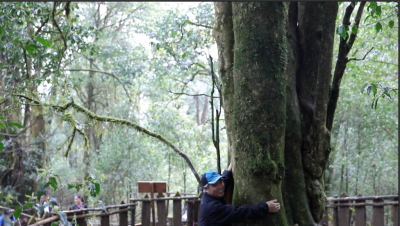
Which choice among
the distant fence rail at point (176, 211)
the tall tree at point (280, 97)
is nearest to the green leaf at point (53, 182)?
the tall tree at point (280, 97)

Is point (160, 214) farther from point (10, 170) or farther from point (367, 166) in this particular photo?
point (367, 166)

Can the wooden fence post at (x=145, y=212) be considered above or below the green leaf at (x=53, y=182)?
below

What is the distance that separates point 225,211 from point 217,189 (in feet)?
1.00

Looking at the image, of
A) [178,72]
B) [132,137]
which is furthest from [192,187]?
[178,72]

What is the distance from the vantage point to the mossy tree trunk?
2865 millimetres

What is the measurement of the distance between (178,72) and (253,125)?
8288 millimetres

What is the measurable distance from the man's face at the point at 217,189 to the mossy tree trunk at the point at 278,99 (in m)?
0.26

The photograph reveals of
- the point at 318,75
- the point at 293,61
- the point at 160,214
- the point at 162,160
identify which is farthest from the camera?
the point at 162,160

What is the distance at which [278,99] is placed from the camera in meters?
2.91

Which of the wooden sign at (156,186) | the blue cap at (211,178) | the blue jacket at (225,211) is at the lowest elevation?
the wooden sign at (156,186)

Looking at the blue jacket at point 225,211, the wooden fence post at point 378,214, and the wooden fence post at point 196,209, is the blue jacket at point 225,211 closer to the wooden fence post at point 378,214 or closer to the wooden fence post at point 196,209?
the wooden fence post at point 196,209

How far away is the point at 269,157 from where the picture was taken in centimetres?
282

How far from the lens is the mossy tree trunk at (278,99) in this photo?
287 cm

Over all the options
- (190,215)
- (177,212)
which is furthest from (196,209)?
(177,212)
